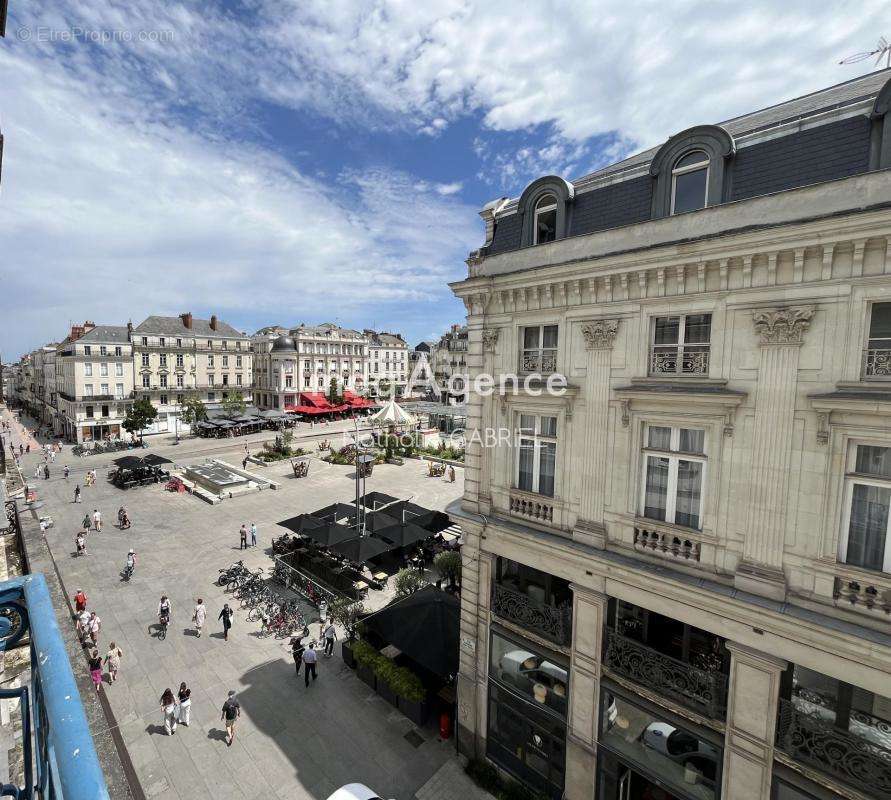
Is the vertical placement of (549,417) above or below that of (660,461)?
above

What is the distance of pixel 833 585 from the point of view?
690cm

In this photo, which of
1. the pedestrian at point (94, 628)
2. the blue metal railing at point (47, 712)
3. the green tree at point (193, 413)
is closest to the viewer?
the blue metal railing at point (47, 712)

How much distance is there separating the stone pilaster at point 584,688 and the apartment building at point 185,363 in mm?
54676

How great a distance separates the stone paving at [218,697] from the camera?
423 inches

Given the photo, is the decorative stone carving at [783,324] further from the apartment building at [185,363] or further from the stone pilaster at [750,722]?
the apartment building at [185,363]

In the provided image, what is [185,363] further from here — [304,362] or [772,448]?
[772,448]

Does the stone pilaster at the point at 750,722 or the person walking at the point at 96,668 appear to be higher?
the stone pilaster at the point at 750,722

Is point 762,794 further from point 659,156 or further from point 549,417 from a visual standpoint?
point 659,156

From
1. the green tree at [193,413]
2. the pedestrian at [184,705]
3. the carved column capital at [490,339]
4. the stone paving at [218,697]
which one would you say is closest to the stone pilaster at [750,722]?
the stone paving at [218,697]

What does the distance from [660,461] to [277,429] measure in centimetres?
5382

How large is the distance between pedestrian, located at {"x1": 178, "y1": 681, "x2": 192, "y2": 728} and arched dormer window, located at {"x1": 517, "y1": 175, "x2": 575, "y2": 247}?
1391 cm

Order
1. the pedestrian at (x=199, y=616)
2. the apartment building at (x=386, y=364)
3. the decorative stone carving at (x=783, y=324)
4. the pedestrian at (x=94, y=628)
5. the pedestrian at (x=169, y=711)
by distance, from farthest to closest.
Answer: the apartment building at (x=386, y=364) → the pedestrian at (x=199, y=616) → the pedestrian at (x=94, y=628) → the pedestrian at (x=169, y=711) → the decorative stone carving at (x=783, y=324)

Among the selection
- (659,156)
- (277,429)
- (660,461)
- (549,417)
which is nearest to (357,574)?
(549,417)

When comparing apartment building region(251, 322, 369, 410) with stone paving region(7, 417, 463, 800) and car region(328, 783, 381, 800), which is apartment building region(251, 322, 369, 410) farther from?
car region(328, 783, 381, 800)
